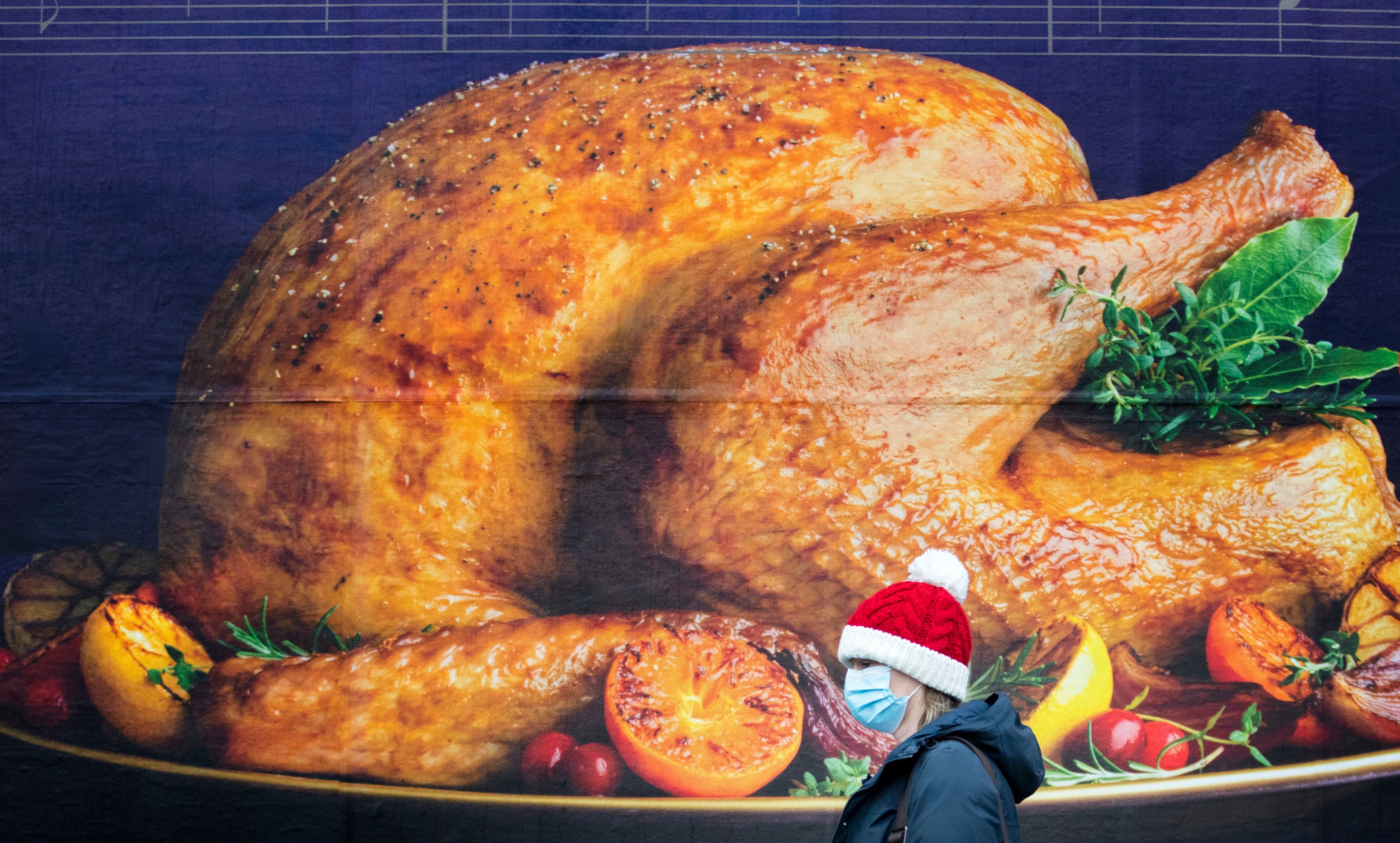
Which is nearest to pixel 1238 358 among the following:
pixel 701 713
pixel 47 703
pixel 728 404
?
pixel 728 404

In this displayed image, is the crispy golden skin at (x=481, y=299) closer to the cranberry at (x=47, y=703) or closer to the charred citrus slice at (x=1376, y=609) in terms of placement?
the cranberry at (x=47, y=703)

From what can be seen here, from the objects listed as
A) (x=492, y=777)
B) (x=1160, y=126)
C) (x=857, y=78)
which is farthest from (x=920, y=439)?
(x=492, y=777)

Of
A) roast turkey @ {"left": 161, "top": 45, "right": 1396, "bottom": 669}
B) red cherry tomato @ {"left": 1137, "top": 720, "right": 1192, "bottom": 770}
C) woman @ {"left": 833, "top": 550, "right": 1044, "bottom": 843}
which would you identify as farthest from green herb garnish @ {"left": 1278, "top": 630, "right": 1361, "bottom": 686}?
woman @ {"left": 833, "top": 550, "right": 1044, "bottom": 843}

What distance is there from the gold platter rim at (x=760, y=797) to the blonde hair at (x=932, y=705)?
1.46 meters

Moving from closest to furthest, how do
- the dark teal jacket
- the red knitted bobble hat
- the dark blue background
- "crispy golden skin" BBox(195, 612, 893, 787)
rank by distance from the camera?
the dark teal jacket, the red knitted bobble hat, "crispy golden skin" BBox(195, 612, 893, 787), the dark blue background

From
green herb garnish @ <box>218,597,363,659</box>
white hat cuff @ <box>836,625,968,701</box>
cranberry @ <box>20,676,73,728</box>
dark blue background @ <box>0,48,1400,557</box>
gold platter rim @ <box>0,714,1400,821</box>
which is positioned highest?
dark blue background @ <box>0,48,1400,557</box>

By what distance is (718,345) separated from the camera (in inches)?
109

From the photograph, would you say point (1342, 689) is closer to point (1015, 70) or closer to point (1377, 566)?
point (1377, 566)

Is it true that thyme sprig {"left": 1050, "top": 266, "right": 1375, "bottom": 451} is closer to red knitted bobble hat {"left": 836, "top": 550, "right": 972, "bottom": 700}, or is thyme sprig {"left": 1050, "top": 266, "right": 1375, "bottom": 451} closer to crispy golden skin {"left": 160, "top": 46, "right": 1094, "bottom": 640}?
crispy golden skin {"left": 160, "top": 46, "right": 1094, "bottom": 640}

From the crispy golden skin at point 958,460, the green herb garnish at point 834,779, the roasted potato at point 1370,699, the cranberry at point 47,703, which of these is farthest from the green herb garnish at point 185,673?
the roasted potato at point 1370,699

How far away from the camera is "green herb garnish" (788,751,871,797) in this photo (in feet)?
9.14

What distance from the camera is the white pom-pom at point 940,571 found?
158cm

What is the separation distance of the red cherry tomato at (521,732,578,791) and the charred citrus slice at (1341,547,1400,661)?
96.8 inches

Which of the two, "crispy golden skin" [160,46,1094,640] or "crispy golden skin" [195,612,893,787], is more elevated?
"crispy golden skin" [160,46,1094,640]
